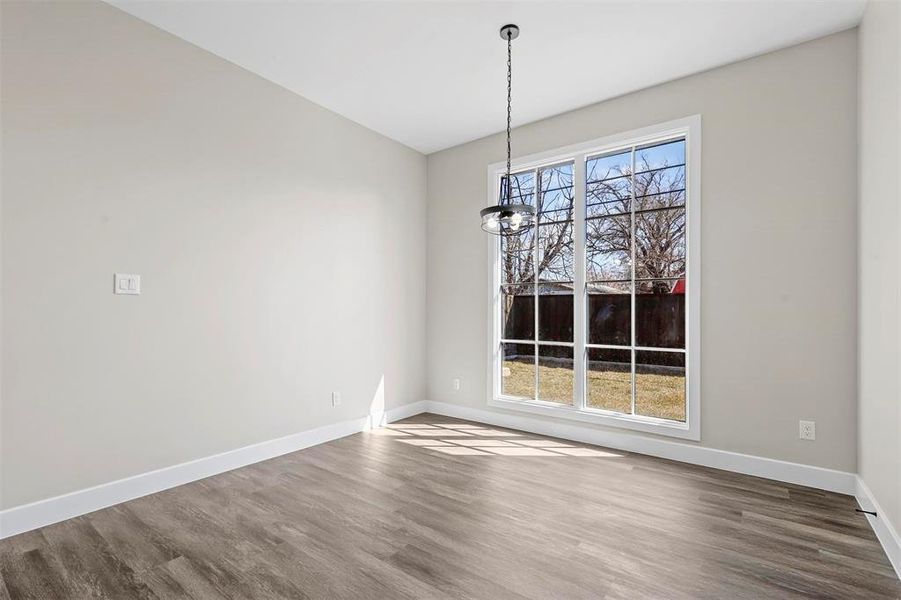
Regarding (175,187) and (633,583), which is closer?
(633,583)

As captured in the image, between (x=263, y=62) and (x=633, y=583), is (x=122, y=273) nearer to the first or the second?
(x=263, y=62)

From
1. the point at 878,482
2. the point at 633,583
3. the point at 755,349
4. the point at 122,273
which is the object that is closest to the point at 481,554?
the point at 633,583

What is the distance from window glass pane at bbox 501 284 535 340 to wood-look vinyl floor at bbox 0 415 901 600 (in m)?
1.46

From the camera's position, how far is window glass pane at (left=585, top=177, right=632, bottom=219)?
12.4 feet

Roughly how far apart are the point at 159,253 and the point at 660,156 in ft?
12.5

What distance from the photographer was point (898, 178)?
202 centimetres

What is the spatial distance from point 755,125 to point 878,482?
2348mm

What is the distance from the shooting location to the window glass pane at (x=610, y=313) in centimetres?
375

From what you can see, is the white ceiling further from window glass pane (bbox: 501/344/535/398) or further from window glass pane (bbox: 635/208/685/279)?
window glass pane (bbox: 501/344/535/398)

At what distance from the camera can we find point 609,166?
387 centimetres

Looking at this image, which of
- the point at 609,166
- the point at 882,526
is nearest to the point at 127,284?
the point at 609,166

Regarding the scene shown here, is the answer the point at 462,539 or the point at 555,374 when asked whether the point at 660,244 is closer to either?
the point at 555,374

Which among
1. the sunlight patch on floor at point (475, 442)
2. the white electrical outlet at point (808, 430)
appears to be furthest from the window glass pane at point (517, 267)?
the white electrical outlet at point (808, 430)

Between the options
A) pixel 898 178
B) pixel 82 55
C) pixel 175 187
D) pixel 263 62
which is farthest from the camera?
pixel 263 62
